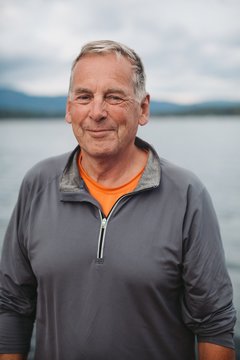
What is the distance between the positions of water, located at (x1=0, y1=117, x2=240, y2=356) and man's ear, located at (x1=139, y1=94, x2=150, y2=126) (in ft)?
8.12

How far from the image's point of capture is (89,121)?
6.12 feet

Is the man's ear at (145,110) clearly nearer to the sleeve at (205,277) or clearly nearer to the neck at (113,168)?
the neck at (113,168)

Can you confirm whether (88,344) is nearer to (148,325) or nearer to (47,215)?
(148,325)

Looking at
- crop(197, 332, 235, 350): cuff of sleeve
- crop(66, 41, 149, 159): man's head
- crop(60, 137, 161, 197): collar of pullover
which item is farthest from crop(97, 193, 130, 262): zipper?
crop(197, 332, 235, 350): cuff of sleeve

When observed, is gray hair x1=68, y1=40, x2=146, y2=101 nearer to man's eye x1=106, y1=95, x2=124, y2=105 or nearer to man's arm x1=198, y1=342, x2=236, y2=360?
man's eye x1=106, y1=95, x2=124, y2=105

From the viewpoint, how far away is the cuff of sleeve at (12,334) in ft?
6.75

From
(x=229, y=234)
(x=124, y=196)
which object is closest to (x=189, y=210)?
(x=124, y=196)

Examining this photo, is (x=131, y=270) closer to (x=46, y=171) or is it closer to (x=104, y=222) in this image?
(x=104, y=222)

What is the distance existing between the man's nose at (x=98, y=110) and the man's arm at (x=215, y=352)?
0.99 m

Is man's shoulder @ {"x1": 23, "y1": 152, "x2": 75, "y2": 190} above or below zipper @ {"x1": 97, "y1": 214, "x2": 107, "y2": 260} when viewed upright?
above

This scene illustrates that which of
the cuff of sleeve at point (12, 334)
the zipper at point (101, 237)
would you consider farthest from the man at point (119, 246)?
the cuff of sleeve at point (12, 334)

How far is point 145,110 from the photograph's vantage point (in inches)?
80.4

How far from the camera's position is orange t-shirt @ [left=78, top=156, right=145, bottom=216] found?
1.89m

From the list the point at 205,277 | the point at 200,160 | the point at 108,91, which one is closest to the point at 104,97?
the point at 108,91
